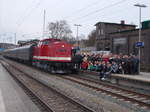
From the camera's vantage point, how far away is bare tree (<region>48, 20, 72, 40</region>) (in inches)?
2867

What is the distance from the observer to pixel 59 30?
7325 centimetres

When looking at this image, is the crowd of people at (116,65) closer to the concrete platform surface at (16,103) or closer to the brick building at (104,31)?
the concrete platform surface at (16,103)

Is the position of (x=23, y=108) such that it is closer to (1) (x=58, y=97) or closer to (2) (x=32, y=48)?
(1) (x=58, y=97)

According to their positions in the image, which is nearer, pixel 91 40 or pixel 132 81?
pixel 132 81

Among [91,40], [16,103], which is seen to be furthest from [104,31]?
[16,103]

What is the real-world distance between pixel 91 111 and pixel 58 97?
3086 mm

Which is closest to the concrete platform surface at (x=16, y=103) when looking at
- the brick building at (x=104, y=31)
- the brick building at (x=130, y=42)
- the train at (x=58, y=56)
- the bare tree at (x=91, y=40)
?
the train at (x=58, y=56)

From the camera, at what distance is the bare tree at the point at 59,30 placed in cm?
7281

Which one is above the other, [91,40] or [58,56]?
[91,40]

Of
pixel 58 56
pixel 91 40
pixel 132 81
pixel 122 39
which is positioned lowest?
pixel 132 81

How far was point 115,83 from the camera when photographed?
49.5 ft

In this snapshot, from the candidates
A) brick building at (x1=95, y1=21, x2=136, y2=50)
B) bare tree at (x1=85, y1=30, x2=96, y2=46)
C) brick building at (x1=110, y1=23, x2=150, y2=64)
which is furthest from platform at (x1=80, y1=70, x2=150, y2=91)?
bare tree at (x1=85, y1=30, x2=96, y2=46)

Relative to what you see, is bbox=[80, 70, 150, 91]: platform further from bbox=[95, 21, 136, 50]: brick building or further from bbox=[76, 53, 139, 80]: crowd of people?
bbox=[95, 21, 136, 50]: brick building

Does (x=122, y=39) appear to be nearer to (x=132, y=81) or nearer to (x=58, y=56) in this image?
(x=58, y=56)
